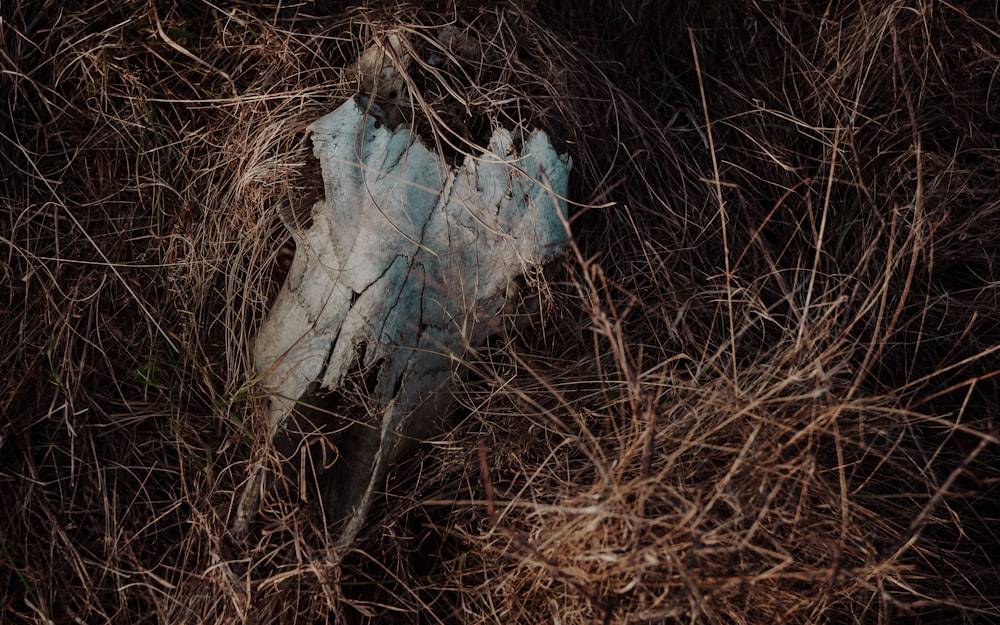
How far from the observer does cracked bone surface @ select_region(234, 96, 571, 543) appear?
190 centimetres

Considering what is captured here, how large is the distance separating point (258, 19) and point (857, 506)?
2180mm

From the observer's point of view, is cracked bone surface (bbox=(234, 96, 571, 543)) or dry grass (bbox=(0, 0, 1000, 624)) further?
cracked bone surface (bbox=(234, 96, 571, 543))

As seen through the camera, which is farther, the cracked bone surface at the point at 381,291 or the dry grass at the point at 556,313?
the cracked bone surface at the point at 381,291

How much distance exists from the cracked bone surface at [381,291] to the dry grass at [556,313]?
3.6 inches

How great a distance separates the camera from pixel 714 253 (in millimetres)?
2287

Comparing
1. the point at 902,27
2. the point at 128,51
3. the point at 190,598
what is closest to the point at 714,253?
the point at 902,27

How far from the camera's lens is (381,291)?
1906 mm

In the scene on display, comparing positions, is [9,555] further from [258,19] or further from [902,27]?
[902,27]

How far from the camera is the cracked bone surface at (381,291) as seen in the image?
74.7 inches

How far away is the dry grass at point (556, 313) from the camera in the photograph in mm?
1737

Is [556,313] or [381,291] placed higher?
[381,291]

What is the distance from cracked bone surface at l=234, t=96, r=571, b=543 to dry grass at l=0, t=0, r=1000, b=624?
3.6 inches

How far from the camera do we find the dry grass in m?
1.74

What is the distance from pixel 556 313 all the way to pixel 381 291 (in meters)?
0.50
